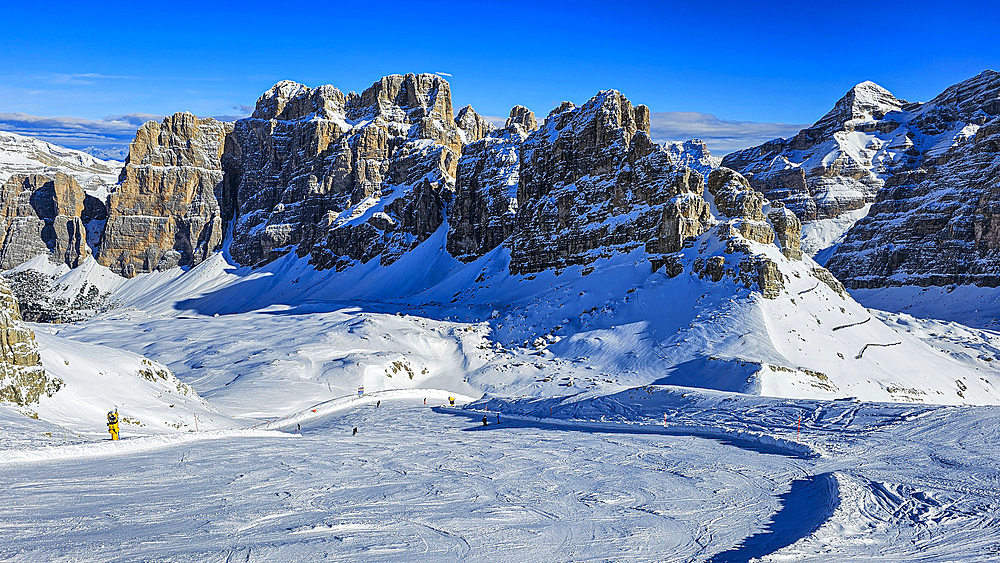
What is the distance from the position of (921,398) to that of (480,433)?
49.5m

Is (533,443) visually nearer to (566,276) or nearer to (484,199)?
(566,276)

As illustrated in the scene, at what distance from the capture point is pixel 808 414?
1391 inches

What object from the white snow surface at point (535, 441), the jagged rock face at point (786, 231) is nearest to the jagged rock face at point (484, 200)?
the jagged rock face at point (786, 231)

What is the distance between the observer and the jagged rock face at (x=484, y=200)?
140m

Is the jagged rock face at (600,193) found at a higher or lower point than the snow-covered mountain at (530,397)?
higher

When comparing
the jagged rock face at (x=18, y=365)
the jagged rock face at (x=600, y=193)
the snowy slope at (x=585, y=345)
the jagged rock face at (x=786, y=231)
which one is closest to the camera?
the jagged rock face at (x=18, y=365)

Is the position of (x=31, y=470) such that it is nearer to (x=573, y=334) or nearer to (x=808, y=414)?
(x=808, y=414)

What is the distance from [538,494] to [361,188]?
168082mm

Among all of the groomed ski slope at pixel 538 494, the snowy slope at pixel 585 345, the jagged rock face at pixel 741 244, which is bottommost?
the snowy slope at pixel 585 345

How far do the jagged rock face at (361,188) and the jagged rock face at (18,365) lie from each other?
400 ft

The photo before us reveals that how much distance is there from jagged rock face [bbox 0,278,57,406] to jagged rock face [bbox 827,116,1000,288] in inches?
6228

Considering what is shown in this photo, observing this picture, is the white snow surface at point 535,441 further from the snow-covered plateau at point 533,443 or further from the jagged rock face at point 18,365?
the jagged rock face at point 18,365

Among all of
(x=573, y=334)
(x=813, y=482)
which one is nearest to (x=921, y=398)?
(x=573, y=334)

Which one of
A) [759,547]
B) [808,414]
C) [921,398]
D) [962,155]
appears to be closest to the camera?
[759,547]
